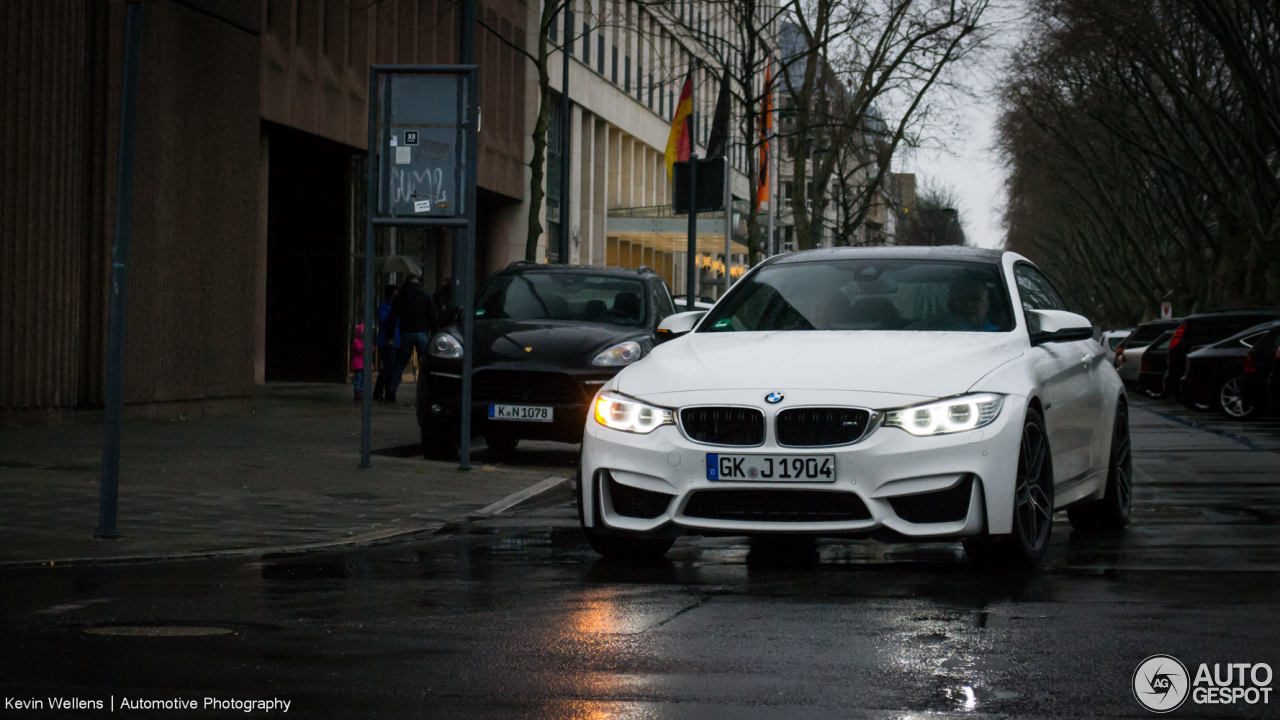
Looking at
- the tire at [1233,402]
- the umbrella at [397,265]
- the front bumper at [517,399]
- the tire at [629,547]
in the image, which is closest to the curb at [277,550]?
the tire at [629,547]

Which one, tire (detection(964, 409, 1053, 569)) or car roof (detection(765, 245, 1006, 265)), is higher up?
car roof (detection(765, 245, 1006, 265))

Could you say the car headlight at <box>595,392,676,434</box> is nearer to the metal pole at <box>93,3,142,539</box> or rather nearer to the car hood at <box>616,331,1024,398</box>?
the car hood at <box>616,331,1024,398</box>

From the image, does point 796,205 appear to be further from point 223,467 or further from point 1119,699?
point 1119,699

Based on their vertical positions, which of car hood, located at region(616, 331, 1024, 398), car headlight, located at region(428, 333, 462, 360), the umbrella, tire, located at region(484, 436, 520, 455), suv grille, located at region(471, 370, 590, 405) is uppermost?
the umbrella

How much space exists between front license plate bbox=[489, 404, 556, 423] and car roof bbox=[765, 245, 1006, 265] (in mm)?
5007

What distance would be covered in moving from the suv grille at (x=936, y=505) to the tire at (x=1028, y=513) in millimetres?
197

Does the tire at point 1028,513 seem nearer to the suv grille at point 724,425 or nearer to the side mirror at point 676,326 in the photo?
the suv grille at point 724,425

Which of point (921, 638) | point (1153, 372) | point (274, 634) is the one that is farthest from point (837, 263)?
point (1153, 372)

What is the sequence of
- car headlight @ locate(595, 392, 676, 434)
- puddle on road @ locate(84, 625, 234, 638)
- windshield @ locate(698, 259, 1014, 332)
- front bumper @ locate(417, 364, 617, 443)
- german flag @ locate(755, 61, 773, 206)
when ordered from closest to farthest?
puddle on road @ locate(84, 625, 234, 638) < car headlight @ locate(595, 392, 676, 434) < windshield @ locate(698, 259, 1014, 332) < front bumper @ locate(417, 364, 617, 443) < german flag @ locate(755, 61, 773, 206)

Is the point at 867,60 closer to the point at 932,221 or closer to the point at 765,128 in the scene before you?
the point at 765,128

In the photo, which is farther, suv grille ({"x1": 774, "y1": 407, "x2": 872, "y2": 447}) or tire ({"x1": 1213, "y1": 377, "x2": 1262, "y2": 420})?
tire ({"x1": 1213, "y1": 377, "x2": 1262, "y2": 420})

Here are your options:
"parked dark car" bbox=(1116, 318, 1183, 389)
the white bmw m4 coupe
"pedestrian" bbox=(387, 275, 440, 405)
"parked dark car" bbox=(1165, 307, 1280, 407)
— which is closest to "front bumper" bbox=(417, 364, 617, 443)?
the white bmw m4 coupe

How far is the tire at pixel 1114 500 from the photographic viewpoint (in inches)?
374

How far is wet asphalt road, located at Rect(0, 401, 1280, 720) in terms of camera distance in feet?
16.0
